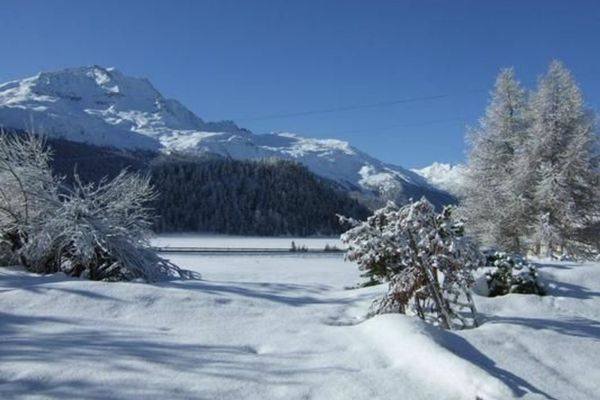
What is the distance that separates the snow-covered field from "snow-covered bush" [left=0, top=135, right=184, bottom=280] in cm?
186

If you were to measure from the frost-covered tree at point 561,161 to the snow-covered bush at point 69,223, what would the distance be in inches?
572

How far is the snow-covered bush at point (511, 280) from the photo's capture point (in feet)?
29.1

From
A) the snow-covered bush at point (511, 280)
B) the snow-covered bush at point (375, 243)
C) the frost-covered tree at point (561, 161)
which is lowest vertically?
the snow-covered bush at point (511, 280)

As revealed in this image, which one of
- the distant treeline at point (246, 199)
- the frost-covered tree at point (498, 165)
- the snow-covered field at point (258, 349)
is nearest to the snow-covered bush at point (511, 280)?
the snow-covered field at point (258, 349)

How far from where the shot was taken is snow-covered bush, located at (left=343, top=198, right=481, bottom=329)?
679cm

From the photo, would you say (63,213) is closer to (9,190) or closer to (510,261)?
(9,190)

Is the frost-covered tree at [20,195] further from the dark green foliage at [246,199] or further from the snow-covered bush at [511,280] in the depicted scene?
the dark green foliage at [246,199]

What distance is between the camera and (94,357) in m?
4.35

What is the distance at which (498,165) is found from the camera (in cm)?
2200

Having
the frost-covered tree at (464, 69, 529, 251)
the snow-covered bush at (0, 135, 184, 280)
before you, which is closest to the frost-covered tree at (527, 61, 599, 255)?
the frost-covered tree at (464, 69, 529, 251)

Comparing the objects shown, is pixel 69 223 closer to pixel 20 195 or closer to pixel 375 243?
pixel 20 195

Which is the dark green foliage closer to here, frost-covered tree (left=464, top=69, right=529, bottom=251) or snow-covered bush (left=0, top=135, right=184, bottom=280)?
frost-covered tree (left=464, top=69, right=529, bottom=251)

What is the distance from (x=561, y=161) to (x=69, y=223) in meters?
17.2

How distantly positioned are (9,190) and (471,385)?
380 inches
